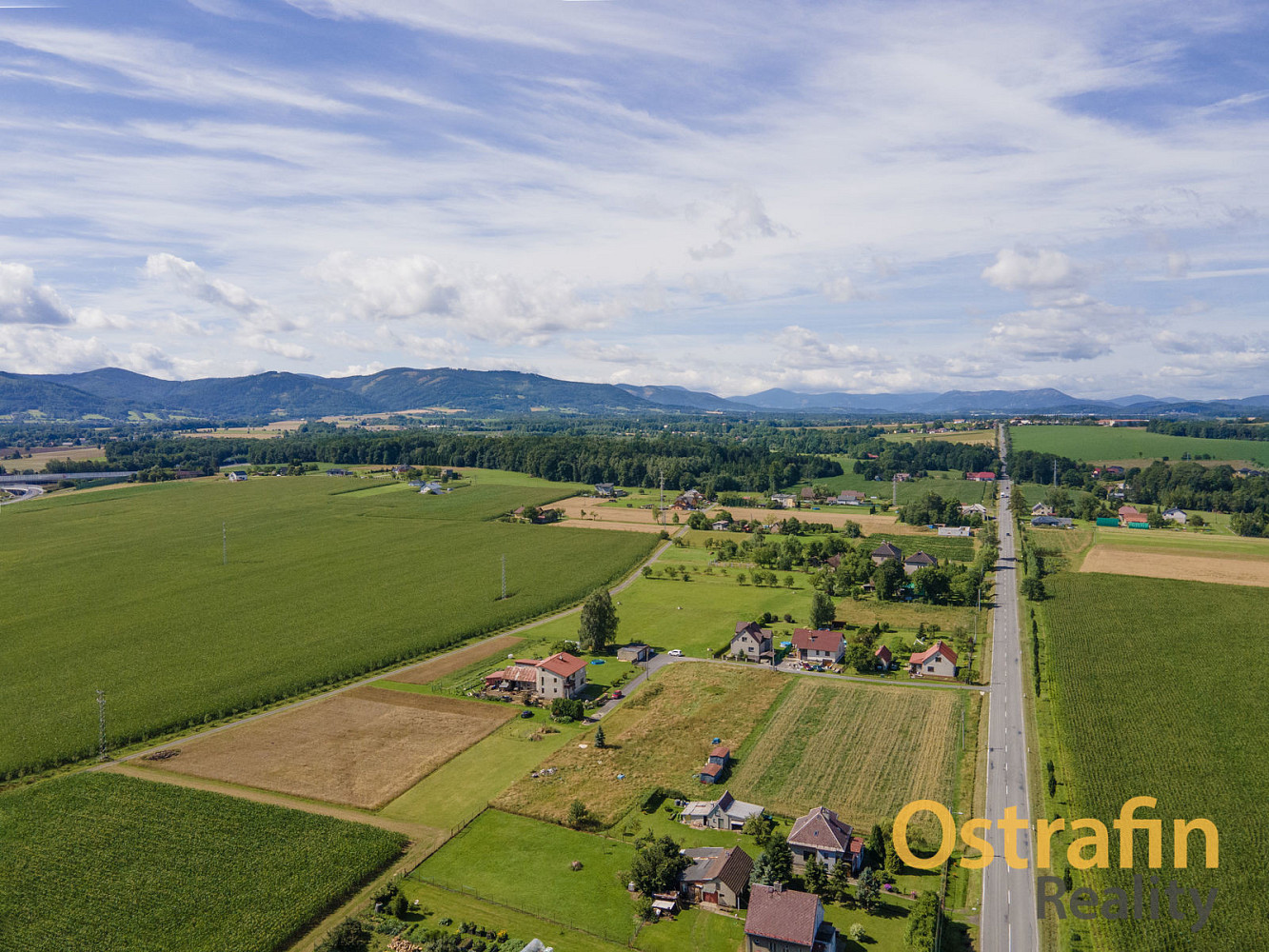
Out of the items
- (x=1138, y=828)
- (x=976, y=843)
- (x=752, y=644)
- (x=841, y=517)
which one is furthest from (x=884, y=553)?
(x=976, y=843)

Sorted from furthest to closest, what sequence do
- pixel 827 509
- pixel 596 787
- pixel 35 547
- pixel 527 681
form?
pixel 827 509 → pixel 35 547 → pixel 527 681 → pixel 596 787

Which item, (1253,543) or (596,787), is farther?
(1253,543)

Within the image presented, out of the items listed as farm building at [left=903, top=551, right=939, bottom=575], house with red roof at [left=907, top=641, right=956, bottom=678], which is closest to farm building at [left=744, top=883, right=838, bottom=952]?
house with red roof at [left=907, top=641, right=956, bottom=678]

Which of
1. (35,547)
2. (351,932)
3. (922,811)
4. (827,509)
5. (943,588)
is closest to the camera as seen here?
(351,932)

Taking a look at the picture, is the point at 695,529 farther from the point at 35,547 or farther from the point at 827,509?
the point at 35,547

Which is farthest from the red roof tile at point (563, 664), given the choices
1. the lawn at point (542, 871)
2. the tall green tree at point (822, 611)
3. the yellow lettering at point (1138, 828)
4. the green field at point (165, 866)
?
the yellow lettering at point (1138, 828)

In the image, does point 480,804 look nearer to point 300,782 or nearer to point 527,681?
point 300,782

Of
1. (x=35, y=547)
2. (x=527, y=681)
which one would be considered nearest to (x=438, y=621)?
(x=527, y=681)

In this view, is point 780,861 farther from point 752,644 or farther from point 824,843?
point 752,644
